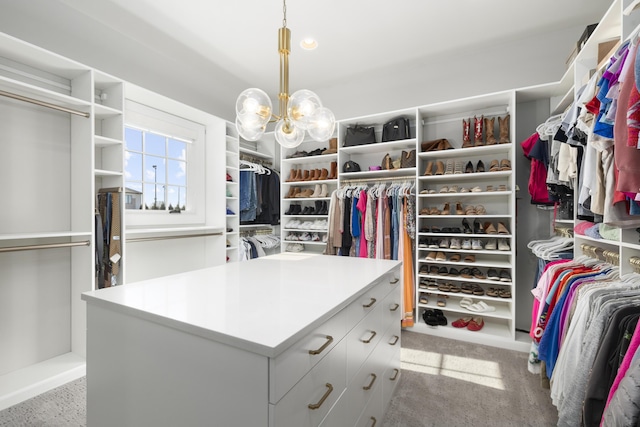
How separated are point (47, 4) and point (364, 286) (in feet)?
10.0

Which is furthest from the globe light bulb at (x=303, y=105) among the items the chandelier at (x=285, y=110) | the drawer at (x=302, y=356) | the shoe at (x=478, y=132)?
the shoe at (x=478, y=132)

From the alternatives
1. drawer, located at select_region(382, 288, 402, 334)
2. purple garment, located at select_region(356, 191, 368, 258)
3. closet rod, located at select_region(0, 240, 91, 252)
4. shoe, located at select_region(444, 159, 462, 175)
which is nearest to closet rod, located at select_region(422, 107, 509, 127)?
shoe, located at select_region(444, 159, 462, 175)

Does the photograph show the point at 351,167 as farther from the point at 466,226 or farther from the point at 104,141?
the point at 104,141

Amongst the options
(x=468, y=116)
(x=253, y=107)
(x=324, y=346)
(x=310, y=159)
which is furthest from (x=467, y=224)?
(x=324, y=346)

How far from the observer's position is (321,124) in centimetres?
179

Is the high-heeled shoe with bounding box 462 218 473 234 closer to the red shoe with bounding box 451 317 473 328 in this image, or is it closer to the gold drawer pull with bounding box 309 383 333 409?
the red shoe with bounding box 451 317 473 328

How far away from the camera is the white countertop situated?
2.80 ft

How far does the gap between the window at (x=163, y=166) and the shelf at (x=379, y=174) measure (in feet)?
5.68

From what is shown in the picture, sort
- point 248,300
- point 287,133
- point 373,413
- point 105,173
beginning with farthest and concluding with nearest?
point 105,173
point 287,133
point 373,413
point 248,300

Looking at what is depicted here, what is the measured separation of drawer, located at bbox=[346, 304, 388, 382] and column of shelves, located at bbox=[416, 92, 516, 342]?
1568 millimetres

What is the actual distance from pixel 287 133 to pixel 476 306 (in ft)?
7.95

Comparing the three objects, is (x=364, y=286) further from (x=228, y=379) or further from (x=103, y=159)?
(x=103, y=159)

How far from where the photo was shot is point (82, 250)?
2346mm

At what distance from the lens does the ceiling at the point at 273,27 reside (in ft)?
7.80
